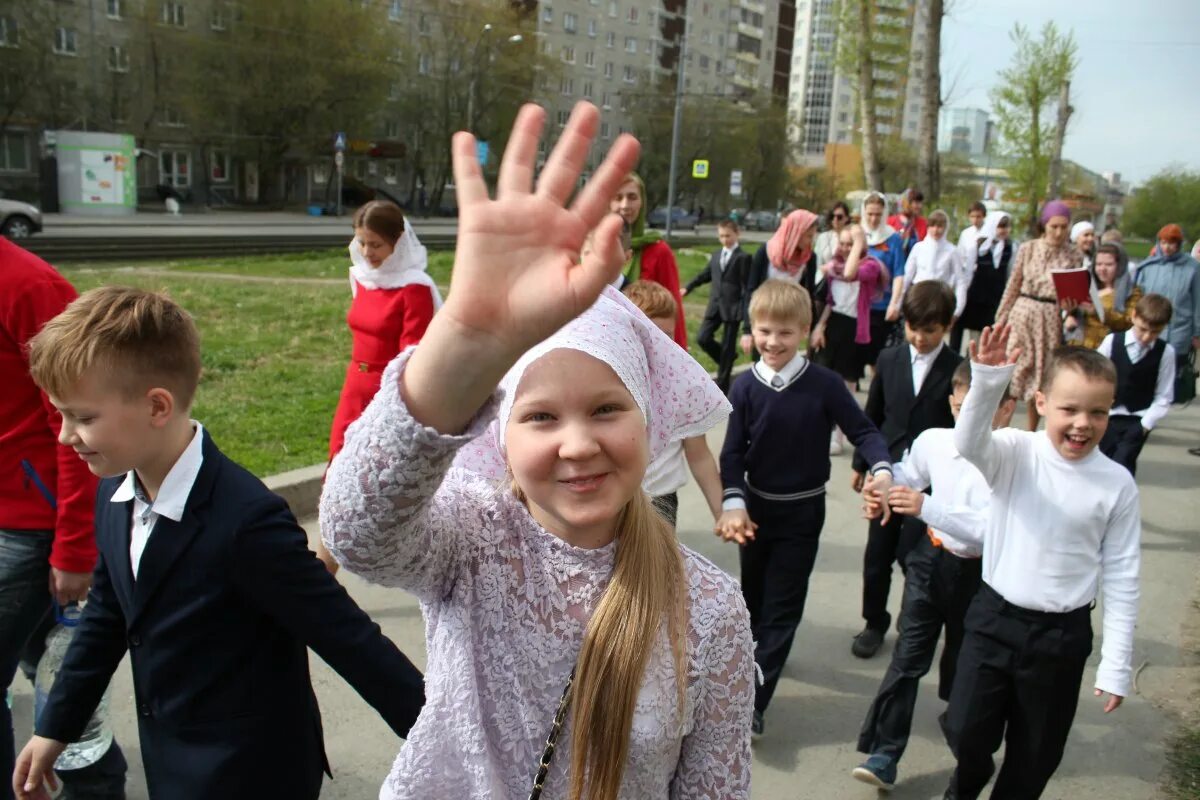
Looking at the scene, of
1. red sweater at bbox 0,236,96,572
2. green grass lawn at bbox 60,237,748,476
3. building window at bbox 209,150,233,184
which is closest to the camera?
red sweater at bbox 0,236,96,572

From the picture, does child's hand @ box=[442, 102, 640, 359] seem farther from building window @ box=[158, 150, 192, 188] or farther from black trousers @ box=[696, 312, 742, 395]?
→ building window @ box=[158, 150, 192, 188]

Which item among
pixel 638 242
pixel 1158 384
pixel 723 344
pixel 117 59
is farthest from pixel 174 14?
pixel 1158 384

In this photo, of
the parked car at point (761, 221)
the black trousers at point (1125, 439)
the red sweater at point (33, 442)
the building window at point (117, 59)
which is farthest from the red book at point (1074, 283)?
the parked car at point (761, 221)

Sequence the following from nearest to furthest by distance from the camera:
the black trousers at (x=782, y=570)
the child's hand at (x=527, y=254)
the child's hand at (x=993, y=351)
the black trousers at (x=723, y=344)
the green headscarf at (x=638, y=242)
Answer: the child's hand at (x=527, y=254)
the child's hand at (x=993, y=351)
the black trousers at (x=782, y=570)
the green headscarf at (x=638, y=242)
the black trousers at (x=723, y=344)

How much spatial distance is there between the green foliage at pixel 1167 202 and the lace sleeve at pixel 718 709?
5330 centimetres

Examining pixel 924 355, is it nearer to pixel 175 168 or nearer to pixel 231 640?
pixel 231 640

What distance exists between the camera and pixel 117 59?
4212 centimetres

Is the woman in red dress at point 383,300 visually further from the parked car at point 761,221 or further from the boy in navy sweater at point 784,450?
the parked car at point 761,221

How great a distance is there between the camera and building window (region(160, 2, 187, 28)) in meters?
43.4

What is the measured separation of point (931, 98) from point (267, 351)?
458 inches

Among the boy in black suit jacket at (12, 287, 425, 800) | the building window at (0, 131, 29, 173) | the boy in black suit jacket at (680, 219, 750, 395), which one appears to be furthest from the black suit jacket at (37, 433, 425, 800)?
the building window at (0, 131, 29, 173)

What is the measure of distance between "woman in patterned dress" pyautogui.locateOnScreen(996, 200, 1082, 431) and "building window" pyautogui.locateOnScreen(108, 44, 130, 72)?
1722 inches

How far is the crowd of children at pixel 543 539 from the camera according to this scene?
1147 millimetres

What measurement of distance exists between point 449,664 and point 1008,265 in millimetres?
10353
